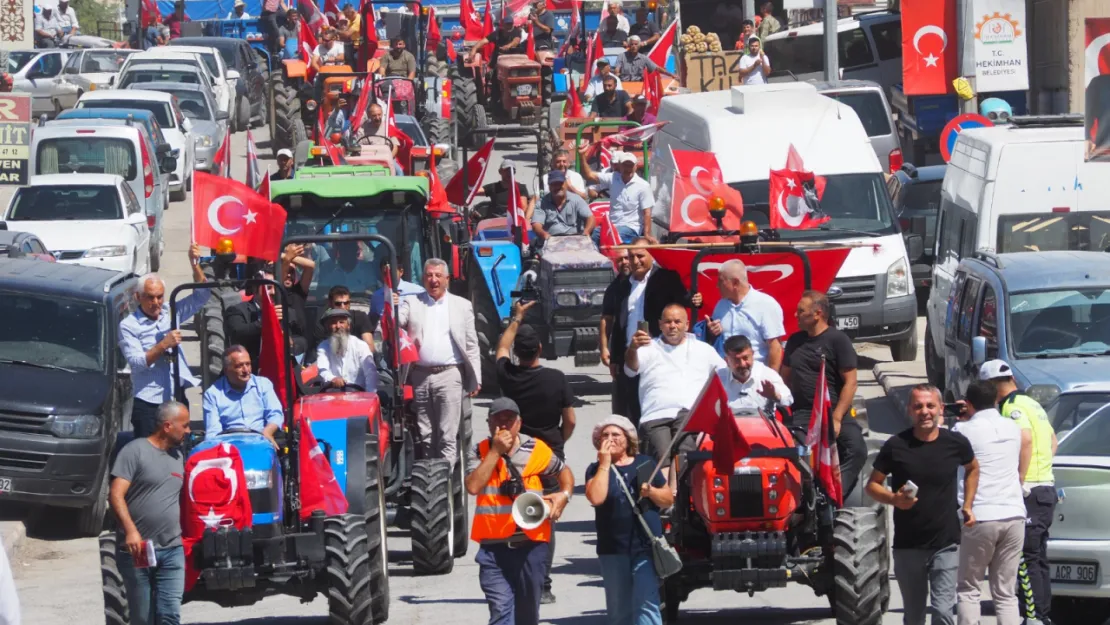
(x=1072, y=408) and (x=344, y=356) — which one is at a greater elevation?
(x=344, y=356)

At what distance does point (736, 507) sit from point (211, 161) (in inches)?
974

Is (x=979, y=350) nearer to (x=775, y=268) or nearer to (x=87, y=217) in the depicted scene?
(x=775, y=268)

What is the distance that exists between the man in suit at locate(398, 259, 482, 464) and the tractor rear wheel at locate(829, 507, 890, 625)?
369 centimetres

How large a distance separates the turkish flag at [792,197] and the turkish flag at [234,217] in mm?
5935

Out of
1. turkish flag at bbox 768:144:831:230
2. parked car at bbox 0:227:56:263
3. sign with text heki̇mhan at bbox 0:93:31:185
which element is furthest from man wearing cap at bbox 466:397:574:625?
sign with text heki̇mhan at bbox 0:93:31:185

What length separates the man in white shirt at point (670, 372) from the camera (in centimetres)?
1192

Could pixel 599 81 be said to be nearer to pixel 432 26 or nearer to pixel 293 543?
pixel 432 26

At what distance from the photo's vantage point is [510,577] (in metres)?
9.66

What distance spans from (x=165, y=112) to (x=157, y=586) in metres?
23.1

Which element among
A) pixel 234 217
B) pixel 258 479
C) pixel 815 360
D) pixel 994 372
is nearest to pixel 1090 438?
pixel 994 372

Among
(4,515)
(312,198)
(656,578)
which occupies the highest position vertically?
(312,198)

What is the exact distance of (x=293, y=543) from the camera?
34.9ft

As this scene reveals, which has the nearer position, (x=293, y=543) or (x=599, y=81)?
(x=293, y=543)

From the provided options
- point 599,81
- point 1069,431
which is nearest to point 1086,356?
point 1069,431
